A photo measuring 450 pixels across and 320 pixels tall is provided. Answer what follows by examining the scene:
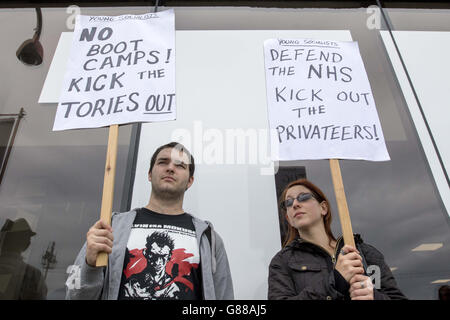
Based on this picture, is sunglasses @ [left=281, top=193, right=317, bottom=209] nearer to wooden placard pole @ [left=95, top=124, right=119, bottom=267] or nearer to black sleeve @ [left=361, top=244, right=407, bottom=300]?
black sleeve @ [left=361, top=244, right=407, bottom=300]

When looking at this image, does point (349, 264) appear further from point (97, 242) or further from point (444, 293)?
point (444, 293)

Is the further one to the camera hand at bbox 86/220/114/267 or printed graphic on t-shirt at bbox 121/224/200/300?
printed graphic on t-shirt at bbox 121/224/200/300

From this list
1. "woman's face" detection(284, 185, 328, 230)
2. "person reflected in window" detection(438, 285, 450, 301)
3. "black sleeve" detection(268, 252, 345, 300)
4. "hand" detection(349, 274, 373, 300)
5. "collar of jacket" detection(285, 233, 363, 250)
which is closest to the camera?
"hand" detection(349, 274, 373, 300)

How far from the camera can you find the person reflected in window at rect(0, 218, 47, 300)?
65.9 inches

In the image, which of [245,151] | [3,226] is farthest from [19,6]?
[245,151]

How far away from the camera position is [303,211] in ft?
5.44

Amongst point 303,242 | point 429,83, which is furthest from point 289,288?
point 429,83

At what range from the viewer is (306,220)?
1.61 meters

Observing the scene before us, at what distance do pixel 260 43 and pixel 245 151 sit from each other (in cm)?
117

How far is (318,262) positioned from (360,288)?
373 millimetres

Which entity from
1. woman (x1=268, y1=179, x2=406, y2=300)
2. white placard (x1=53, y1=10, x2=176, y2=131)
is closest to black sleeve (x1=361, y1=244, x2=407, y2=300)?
woman (x1=268, y1=179, x2=406, y2=300)

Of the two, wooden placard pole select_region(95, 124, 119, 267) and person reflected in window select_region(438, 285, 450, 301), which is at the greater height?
wooden placard pole select_region(95, 124, 119, 267)

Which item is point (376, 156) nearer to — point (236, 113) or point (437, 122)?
point (236, 113)

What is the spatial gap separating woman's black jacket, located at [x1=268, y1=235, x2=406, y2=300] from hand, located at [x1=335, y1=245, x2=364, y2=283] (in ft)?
0.32
